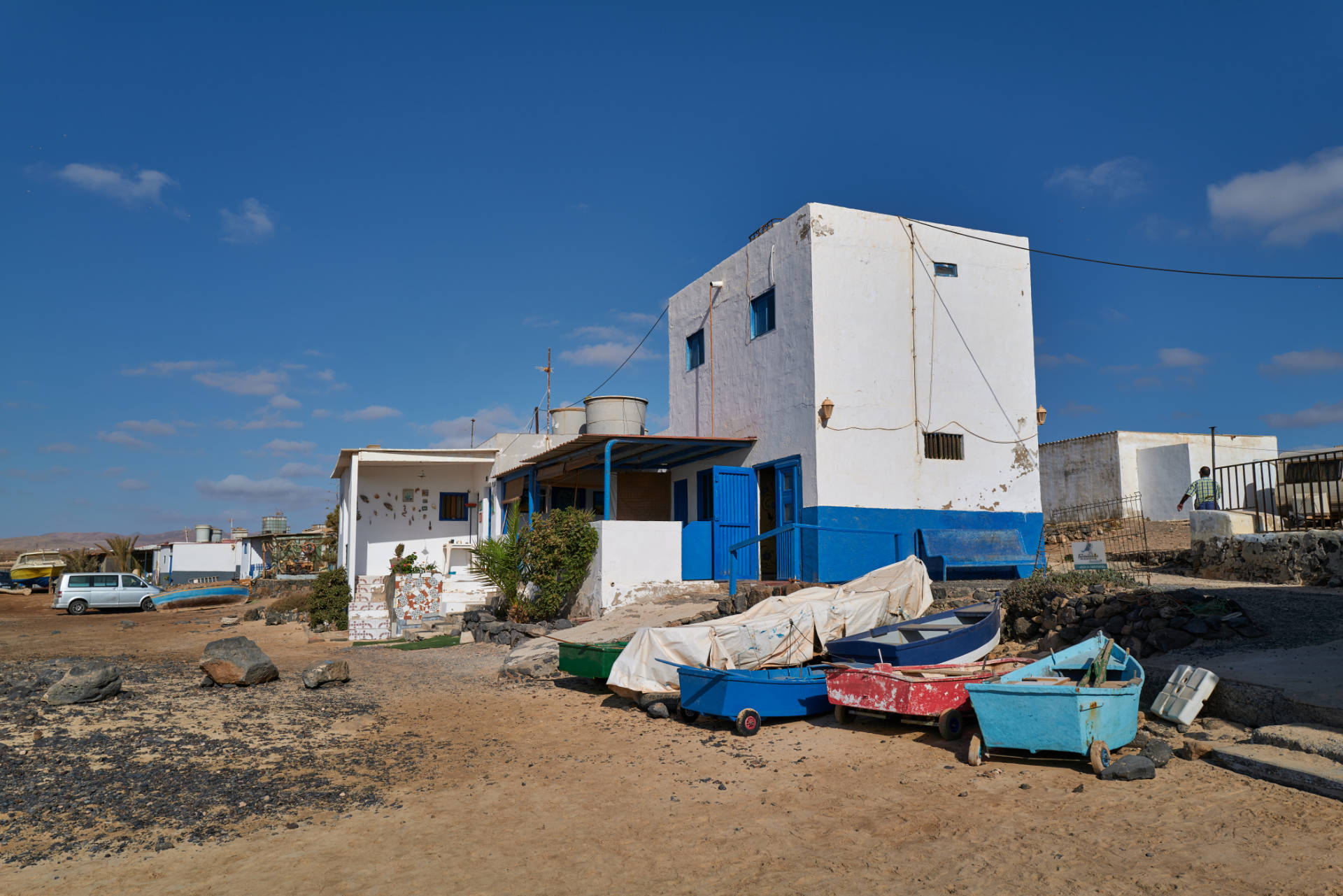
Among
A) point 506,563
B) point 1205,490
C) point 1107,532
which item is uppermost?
point 1205,490

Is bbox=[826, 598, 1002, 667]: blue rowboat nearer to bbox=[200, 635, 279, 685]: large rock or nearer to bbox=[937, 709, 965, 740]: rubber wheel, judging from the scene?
bbox=[937, 709, 965, 740]: rubber wheel

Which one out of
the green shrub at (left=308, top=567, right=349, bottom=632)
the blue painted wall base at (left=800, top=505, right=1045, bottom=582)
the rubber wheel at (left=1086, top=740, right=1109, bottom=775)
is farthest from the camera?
the green shrub at (left=308, top=567, right=349, bottom=632)

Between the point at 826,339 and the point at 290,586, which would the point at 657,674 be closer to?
the point at 826,339

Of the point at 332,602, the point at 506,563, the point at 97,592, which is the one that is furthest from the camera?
the point at 97,592

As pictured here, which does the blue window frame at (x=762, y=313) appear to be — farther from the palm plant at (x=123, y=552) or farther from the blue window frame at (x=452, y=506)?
the palm plant at (x=123, y=552)

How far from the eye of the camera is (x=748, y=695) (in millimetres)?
9109

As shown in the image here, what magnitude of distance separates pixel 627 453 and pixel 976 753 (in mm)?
11207

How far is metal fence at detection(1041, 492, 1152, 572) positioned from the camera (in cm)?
1808

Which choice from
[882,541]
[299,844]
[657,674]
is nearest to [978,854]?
[299,844]

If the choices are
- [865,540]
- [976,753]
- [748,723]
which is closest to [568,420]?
[865,540]

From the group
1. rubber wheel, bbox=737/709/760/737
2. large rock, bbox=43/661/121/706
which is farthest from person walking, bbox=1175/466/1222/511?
large rock, bbox=43/661/121/706

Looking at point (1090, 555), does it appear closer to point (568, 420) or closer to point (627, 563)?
point (627, 563)

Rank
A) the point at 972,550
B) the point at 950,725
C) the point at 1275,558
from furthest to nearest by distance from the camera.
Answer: the point at 972,550, the point at 1275,558, the point at 950,725

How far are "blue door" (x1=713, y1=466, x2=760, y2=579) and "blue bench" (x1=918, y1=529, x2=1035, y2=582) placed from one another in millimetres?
3250
